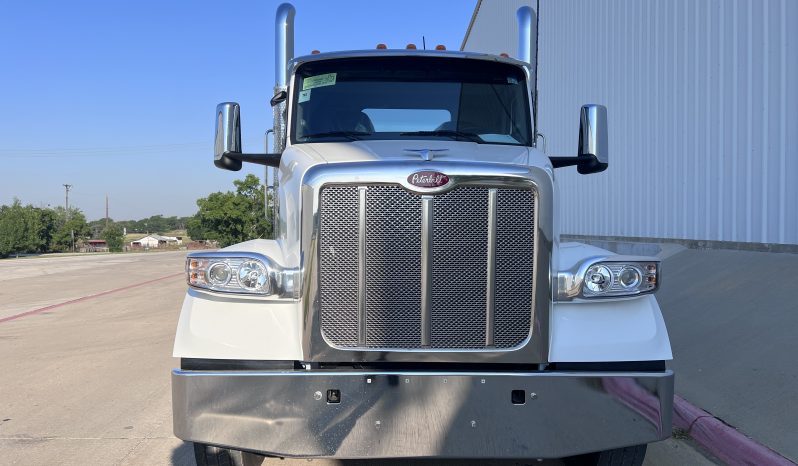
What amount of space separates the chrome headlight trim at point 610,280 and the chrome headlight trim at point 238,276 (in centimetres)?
132

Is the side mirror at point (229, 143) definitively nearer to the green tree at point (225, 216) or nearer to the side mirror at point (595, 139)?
the side mirror at point (595, 139)

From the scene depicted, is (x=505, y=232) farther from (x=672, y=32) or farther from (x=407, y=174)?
(x=672, y=32)

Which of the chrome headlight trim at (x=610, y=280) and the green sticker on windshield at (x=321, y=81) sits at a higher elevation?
the green sticker on windshield at (x=321, y=81)

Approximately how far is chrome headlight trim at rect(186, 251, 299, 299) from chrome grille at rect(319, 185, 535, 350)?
0.18 meters

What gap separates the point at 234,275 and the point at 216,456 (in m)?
0.99

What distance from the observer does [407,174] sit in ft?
10.4

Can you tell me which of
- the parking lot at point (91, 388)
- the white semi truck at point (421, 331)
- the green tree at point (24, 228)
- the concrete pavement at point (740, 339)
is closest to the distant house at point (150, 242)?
the green tree at point (24, 228)

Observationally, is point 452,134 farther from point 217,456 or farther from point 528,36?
point 217,456

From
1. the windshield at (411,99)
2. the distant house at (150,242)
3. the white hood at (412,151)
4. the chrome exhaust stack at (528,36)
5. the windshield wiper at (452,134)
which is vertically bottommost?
the distant house at (150,242)

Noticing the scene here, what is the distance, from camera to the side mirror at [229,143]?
4574 mm

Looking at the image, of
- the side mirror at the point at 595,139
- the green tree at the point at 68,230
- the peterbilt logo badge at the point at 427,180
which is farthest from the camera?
the green tree at the point at 68,230

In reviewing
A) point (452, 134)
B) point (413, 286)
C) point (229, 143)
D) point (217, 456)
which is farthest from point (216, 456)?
point (452, 134)

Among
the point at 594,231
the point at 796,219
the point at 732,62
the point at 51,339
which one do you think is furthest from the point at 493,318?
the point at 594,231

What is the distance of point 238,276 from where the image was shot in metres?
3.29
